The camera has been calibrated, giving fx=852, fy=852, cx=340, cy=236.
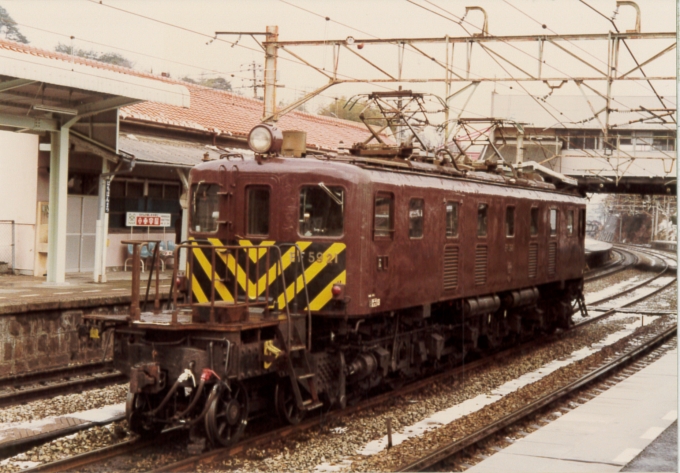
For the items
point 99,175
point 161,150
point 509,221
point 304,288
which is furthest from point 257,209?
point 161,150

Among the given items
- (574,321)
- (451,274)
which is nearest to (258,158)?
(451,274)

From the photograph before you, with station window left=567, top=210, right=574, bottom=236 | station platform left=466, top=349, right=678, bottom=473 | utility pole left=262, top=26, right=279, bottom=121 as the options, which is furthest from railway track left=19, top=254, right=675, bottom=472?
Result: utility pole left=262, top=26, right=279, bottom=121

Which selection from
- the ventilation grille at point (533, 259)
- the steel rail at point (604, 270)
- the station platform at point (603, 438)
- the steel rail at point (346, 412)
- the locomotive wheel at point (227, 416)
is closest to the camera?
the steel rail at point (346, 412)

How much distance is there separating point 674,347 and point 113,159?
13.5m

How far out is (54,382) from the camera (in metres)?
13.1

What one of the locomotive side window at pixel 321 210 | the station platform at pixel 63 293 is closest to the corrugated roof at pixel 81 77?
the station platform at pixel 63 293

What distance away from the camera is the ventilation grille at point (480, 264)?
14.3 metres

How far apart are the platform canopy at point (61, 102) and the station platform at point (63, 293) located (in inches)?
32.2

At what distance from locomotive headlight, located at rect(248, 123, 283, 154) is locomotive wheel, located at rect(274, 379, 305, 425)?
294 cm

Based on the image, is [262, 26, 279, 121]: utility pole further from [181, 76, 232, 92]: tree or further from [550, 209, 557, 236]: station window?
[181, 76, 232, 92]: tree

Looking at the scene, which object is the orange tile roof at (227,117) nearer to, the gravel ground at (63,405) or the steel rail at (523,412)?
the gravel ground at (63,405)

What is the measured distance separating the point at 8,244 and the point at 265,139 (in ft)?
46.3

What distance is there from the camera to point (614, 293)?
98.6 feet

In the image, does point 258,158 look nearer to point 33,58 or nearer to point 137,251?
point 137,251
